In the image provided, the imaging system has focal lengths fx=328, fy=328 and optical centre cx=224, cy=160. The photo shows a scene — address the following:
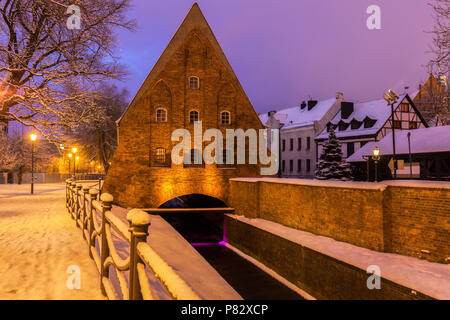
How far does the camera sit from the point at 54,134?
1232 centimetres

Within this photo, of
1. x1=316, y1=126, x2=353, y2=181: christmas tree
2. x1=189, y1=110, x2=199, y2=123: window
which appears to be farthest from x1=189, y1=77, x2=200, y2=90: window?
x1=316, y1=126, x2=353, y2=181: christmas tree

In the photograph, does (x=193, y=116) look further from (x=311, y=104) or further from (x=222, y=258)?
(x=311, y=104)

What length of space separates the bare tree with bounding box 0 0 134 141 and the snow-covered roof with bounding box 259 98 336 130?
31.3 meters

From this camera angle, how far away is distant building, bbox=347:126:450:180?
68.1 ft

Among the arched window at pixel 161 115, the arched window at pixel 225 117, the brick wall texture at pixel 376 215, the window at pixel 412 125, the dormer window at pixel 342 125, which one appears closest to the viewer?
the brick wall texture at pixel 376 215

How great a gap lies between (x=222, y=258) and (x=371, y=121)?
77.8 ft

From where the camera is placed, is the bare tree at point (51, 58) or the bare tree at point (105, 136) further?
the bare tree at point (105, 136)

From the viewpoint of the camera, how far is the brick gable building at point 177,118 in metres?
19.3

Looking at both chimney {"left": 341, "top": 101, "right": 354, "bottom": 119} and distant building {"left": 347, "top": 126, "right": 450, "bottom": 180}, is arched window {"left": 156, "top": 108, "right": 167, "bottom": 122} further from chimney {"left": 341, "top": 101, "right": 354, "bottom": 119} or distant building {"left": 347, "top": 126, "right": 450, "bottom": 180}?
chimney {"left": 341, "top": 101, "right": 354, "bottom": 119}

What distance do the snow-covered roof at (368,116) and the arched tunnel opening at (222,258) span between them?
55.1 feet

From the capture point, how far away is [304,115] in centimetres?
4219

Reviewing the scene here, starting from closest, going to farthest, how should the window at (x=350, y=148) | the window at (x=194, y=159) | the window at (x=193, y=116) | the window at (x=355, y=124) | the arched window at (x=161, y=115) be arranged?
the arched window at (x=161, y=115) < the window at (x=194, y=159) < the window at (x=193, y=116) < the window at (x=350, y=148) < the window at (x=355, y=124)

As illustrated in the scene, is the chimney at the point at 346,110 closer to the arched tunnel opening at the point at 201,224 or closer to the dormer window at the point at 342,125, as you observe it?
the dormer window at the point at 342,125

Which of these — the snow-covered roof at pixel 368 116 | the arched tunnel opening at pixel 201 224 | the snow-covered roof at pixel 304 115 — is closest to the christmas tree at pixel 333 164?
the snow-covered roof at pixel 368 116
